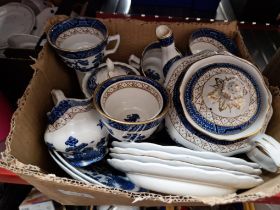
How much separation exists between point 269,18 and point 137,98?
0.55 m

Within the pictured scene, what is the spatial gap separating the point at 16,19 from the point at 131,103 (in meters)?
0.59

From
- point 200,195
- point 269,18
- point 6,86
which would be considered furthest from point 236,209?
point 6,86

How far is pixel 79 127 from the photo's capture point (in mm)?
607

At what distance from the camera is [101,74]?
695 millimetres

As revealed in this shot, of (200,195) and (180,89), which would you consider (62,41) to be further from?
(200,195)

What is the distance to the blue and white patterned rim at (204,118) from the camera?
0.57 metres

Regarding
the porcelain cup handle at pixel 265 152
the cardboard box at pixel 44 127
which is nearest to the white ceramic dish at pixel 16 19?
the cardboard box at pixel 44 127

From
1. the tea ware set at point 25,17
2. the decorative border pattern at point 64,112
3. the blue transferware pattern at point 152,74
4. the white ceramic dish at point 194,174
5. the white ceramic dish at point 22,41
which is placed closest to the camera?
the white ceramic dish at point 194,174

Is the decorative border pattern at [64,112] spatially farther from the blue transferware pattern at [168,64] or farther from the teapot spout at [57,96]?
the blue transferware pattern at [168,64]

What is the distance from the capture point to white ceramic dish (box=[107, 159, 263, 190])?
0.51m

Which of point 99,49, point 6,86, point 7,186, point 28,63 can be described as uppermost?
point 99,49

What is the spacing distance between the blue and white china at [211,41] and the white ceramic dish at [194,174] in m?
0.35

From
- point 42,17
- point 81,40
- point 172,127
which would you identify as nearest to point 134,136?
point 172,127

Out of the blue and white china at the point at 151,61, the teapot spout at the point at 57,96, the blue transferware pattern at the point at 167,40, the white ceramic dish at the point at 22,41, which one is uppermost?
the blue transferware pattern at the point at 167,40
